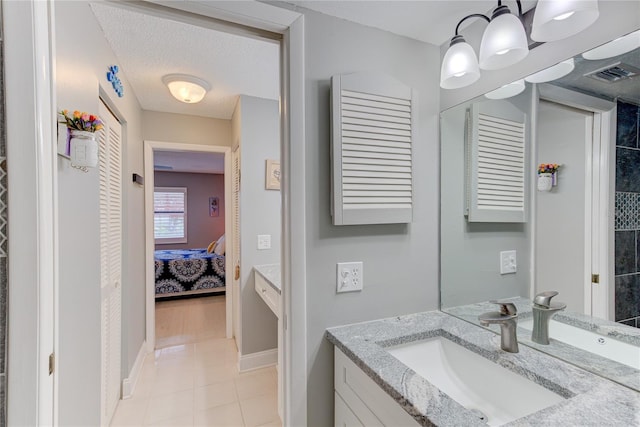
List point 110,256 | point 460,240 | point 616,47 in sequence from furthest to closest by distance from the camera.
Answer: point 110,256 → point 460,240 → point 616,47

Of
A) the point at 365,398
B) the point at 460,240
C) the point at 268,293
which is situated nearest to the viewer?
the point at 365,398

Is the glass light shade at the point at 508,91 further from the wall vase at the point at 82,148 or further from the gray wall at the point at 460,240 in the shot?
the wall vase at the point at 82,148

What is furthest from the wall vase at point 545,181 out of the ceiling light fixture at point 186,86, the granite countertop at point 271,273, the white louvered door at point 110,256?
the ceiling light fixture at point 186,86

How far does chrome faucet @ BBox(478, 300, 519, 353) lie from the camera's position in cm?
101

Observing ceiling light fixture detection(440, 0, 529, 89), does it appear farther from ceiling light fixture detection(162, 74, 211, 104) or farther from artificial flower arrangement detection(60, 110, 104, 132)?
ceiling light fixture detection(162, 74, 211, 104)

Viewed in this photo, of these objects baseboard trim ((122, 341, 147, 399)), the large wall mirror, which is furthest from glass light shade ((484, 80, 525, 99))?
baseboard trim ((122, 341, 147, 399))

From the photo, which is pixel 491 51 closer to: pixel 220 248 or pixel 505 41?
pixel 505 41

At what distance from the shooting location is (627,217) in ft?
2.81

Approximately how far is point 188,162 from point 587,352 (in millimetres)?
6124

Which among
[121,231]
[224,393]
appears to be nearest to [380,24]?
[121,231]

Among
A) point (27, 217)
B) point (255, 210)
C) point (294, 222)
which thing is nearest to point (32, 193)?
point (27, 217)

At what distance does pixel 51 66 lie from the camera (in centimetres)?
81

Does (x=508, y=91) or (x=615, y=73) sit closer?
(x=615, y=73)

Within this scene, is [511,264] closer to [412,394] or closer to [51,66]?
[412,394]
